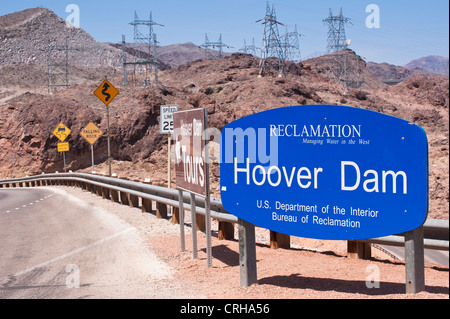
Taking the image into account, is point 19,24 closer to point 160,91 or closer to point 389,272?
point 160,91

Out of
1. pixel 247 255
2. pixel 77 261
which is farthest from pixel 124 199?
pixel 247 255

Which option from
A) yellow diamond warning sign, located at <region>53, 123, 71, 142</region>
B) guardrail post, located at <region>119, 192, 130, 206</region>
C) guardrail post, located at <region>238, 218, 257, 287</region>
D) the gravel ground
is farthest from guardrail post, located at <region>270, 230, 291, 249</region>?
yellow diamond warning sign, located at <region>53, 123, 71, 142</region>

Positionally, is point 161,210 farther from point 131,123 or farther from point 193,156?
point 131,123

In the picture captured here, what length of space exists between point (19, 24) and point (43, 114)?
16126 centimetres

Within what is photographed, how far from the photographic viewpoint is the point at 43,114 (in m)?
42.2

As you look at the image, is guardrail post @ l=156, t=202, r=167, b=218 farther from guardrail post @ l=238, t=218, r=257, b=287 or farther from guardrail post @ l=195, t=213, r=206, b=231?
guardrail post @ l=238, t=218, r=257, b=287

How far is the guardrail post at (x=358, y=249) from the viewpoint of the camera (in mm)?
7301

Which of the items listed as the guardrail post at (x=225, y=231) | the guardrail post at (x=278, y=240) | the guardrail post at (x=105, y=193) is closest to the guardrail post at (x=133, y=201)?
the guardrail post at (x=105, y=193)

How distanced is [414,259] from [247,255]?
1907 millimetres

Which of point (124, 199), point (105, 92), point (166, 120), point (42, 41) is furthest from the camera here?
point (42, 41)

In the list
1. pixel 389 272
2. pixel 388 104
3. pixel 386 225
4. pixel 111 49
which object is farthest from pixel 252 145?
pixel 111 49

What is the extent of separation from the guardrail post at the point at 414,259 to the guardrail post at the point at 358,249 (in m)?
2.53

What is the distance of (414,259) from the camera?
466 centimetres

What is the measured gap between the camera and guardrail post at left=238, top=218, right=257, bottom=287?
19.1ft
